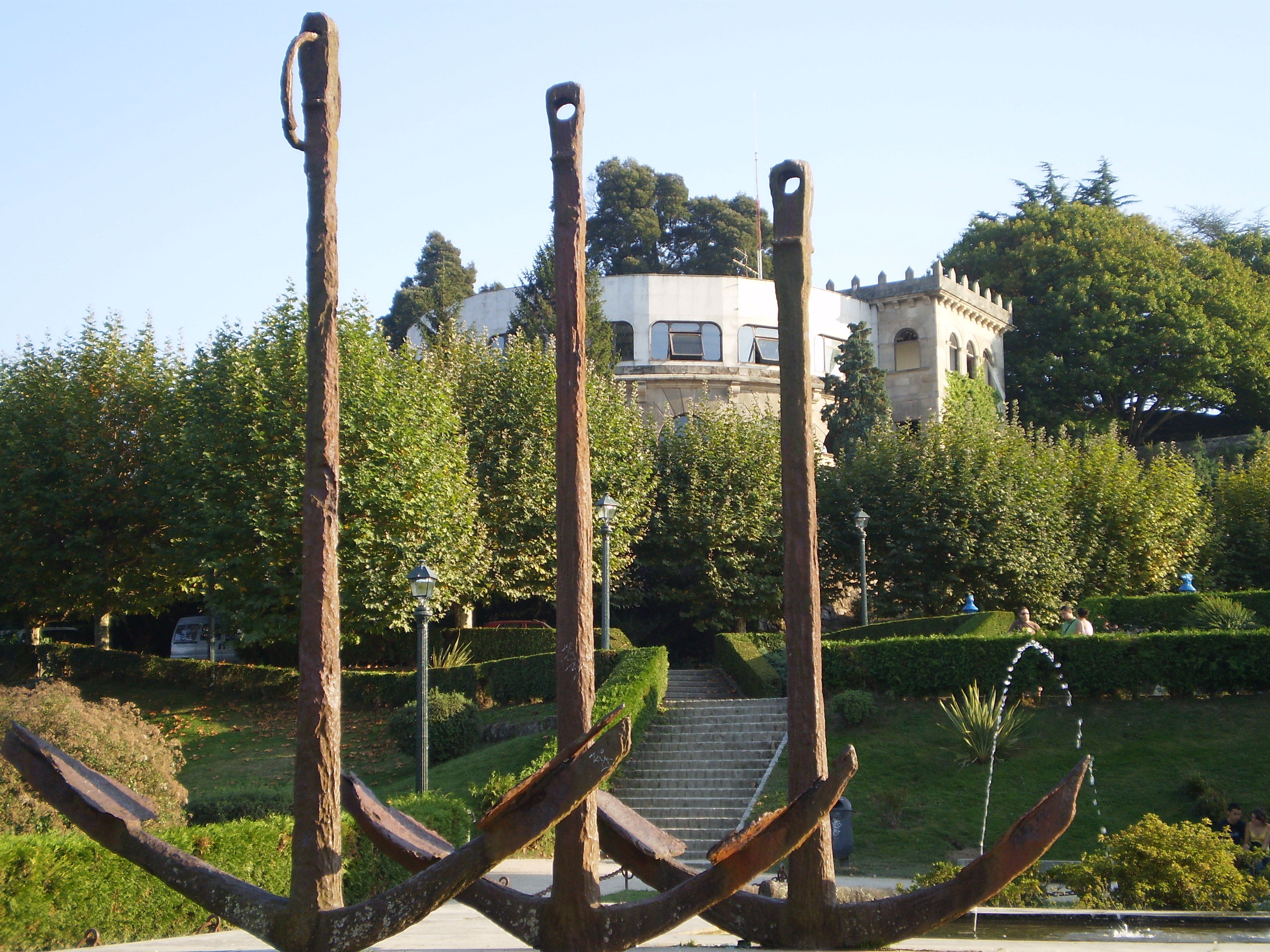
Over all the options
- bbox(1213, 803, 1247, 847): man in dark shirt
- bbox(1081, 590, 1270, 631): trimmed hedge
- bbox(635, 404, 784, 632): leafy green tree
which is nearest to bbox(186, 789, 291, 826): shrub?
bbox(1213, 803, 1247, 847): man in dark shirt

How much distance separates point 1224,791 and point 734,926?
13.2 m

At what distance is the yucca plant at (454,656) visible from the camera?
28.7 m

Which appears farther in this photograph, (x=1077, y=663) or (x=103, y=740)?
(x=1077, y=663)

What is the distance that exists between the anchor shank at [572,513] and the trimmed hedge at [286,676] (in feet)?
55.1

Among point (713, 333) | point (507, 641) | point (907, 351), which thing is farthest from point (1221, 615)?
point (907, 351)

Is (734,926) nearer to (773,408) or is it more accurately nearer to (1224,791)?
(1224,791)

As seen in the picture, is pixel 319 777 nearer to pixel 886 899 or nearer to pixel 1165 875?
pixel 886 899

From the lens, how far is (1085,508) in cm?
3550

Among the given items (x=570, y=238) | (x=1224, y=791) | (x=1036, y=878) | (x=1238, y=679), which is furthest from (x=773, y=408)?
(x=570, y=238)

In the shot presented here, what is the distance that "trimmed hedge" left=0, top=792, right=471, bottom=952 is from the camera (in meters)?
10.2

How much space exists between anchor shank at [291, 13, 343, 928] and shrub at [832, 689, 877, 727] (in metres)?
15.8

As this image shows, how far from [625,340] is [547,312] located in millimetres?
3844

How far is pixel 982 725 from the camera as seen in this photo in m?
20.2

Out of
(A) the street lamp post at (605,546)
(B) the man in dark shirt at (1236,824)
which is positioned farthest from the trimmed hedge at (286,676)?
(B) the man in dark shirt at (1236,824)
